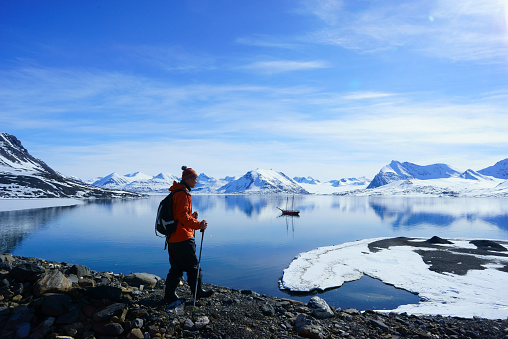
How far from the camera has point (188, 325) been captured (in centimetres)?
651

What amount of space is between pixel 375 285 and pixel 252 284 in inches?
315

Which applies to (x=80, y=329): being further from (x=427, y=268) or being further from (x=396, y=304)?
(x=427, y=268)

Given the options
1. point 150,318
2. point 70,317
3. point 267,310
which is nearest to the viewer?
point 70,317

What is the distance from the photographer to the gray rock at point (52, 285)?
700 centimetres

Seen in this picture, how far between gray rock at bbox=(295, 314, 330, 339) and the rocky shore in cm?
2

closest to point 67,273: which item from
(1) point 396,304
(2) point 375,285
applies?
(1) point 396,304

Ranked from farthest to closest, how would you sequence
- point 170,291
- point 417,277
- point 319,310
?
point 417,277 < point 319,310 < point 170,291

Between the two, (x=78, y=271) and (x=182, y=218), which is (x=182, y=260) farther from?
(x=78, y=271)

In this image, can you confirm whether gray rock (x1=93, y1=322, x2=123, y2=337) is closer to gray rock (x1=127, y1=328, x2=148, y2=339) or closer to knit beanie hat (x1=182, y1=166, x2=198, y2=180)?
gray rock (x1=127, y1=328, x2=148, y2=339)

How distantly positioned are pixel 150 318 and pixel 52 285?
2.59 metres

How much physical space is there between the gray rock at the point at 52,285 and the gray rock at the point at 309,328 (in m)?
5.55

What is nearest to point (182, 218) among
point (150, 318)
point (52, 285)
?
point (150, 318)

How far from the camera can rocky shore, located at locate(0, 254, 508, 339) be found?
620cm

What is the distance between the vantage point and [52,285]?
7113 millimetres
